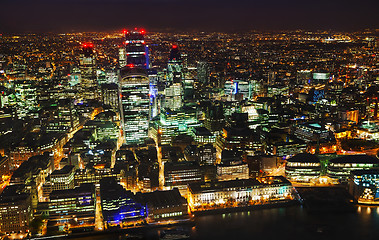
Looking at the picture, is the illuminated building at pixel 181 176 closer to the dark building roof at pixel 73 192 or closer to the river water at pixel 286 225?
the river water at pixel 286 225

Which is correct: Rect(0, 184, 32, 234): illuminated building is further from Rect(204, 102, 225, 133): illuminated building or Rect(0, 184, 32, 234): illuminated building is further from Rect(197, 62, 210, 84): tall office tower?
Rect(197, 62, 210, 84): tall office tower

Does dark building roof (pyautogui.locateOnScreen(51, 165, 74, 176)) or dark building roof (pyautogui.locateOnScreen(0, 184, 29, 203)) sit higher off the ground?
dark building roof (pyautogui.locateOnScreen(51, 165, 74, 176))

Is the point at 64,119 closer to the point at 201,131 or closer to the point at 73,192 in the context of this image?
the point at 201,131

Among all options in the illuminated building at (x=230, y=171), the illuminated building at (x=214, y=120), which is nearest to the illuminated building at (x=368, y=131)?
the illuminated building at (x=214, y=120)

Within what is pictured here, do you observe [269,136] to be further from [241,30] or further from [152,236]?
[241,30]

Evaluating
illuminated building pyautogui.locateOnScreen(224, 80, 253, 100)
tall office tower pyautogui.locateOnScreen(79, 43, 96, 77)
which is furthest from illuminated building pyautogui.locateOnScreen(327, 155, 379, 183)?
tall office tower pyautogui.locateOnScreen(79, 43, 96, 77)

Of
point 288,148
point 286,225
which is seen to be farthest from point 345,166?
point 286,225
